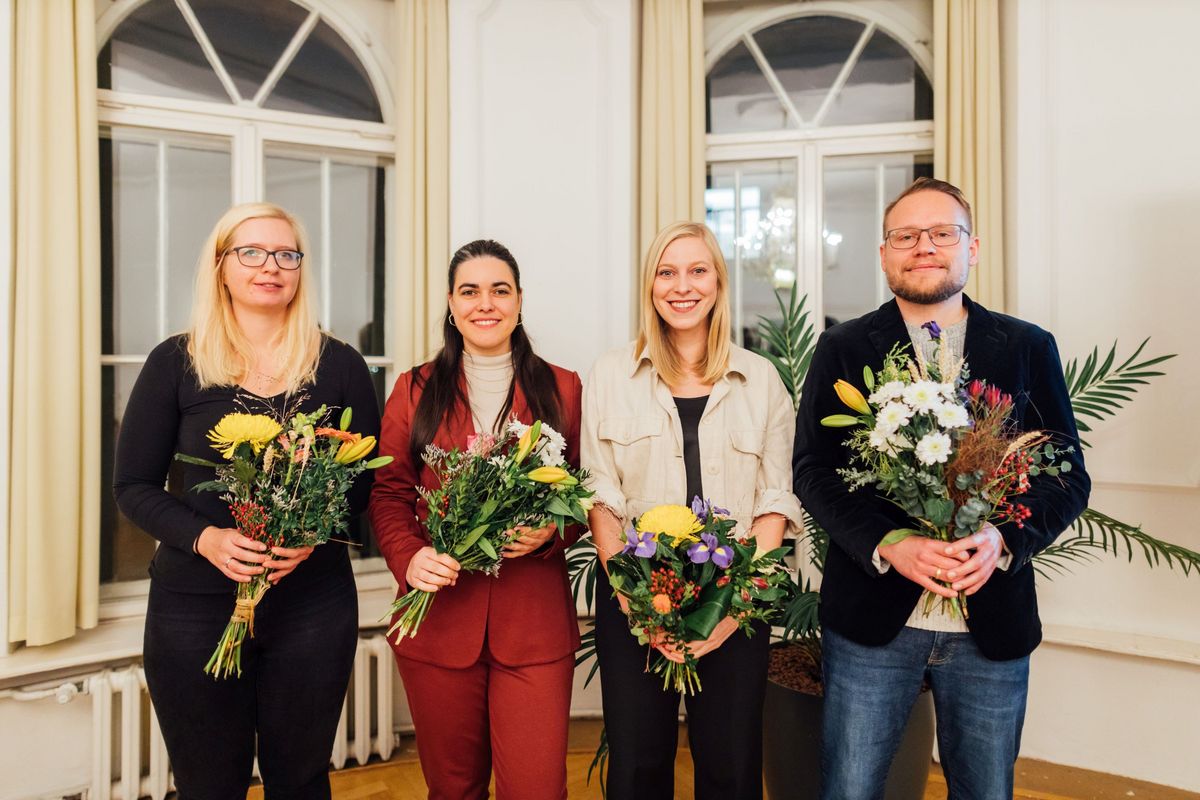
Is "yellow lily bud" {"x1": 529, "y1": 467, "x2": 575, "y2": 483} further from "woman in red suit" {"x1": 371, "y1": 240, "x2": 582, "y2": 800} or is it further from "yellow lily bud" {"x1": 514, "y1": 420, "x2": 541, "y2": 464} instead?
"woman in red suit" {"x1": 371, "y1": 240, "x2": 582, "y2": 800}

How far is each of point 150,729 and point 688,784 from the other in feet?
6.71

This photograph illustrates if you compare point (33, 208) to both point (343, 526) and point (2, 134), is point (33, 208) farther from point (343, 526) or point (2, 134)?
point (343, 526)

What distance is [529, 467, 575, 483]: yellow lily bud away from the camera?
1537mm

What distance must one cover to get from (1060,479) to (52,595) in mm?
3132

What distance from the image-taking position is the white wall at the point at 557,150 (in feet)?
10.3

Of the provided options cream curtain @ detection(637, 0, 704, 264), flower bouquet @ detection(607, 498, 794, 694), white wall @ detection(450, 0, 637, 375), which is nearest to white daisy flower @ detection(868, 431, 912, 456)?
flower bouquet @ detection(607, 498, 794, 694)

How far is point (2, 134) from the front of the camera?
2.55m

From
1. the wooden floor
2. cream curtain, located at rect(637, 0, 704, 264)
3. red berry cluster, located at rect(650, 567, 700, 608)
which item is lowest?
the wooden floor

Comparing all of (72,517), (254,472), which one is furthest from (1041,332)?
(72,517)

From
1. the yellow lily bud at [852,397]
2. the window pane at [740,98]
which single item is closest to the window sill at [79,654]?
the yellow lily bud at [852,397]

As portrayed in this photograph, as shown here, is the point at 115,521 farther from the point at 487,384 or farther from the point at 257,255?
the point at 487,384

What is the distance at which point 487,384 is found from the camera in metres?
A: 1.94

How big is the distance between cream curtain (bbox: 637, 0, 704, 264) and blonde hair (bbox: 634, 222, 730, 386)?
4.53ft

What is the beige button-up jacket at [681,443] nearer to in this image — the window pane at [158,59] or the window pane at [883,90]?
the window pane at [883,90]
